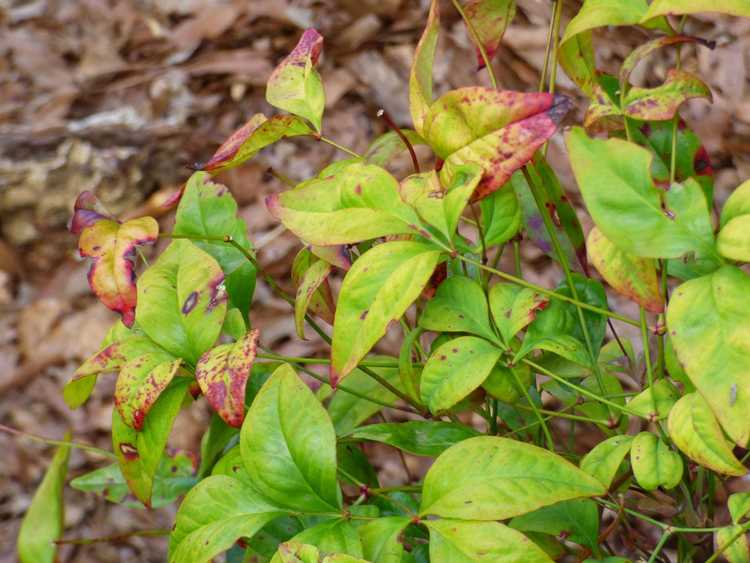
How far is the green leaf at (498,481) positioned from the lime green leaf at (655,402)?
0.08m

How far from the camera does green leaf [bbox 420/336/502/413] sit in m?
0.70

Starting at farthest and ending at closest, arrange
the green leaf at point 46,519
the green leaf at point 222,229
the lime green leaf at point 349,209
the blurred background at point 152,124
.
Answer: the blurred background at point 152,124 < the green leaf at point 46,519 < the green leaf at point 222,229 < the lime green leaf at point 349,209

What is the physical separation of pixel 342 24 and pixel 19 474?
108 cm

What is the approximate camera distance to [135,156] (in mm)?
2029

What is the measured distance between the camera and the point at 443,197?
2.18ft

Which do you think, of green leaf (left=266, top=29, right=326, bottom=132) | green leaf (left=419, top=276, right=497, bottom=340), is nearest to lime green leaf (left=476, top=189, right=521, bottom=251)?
green leaf (left=419, top=276, right=497, bottom=340)

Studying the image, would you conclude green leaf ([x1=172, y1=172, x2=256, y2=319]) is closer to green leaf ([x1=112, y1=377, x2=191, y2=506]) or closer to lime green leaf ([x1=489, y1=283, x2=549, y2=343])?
green leaf ([x1=112, y1=377, x2=191, y2=506])

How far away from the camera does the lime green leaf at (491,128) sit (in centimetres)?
63

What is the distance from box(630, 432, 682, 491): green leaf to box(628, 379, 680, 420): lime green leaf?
2cm

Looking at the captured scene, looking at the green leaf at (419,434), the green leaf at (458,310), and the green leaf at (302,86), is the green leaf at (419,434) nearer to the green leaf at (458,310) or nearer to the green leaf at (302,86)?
the green leaf at (458,310)

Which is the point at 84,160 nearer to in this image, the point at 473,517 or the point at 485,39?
the point at 485,39

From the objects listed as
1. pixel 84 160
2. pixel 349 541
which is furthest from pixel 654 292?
pixel 84 160

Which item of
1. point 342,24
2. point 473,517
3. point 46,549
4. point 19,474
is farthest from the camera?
point 342,24

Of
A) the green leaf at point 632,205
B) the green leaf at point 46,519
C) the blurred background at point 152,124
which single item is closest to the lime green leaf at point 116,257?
the green leaf at point 632,205
